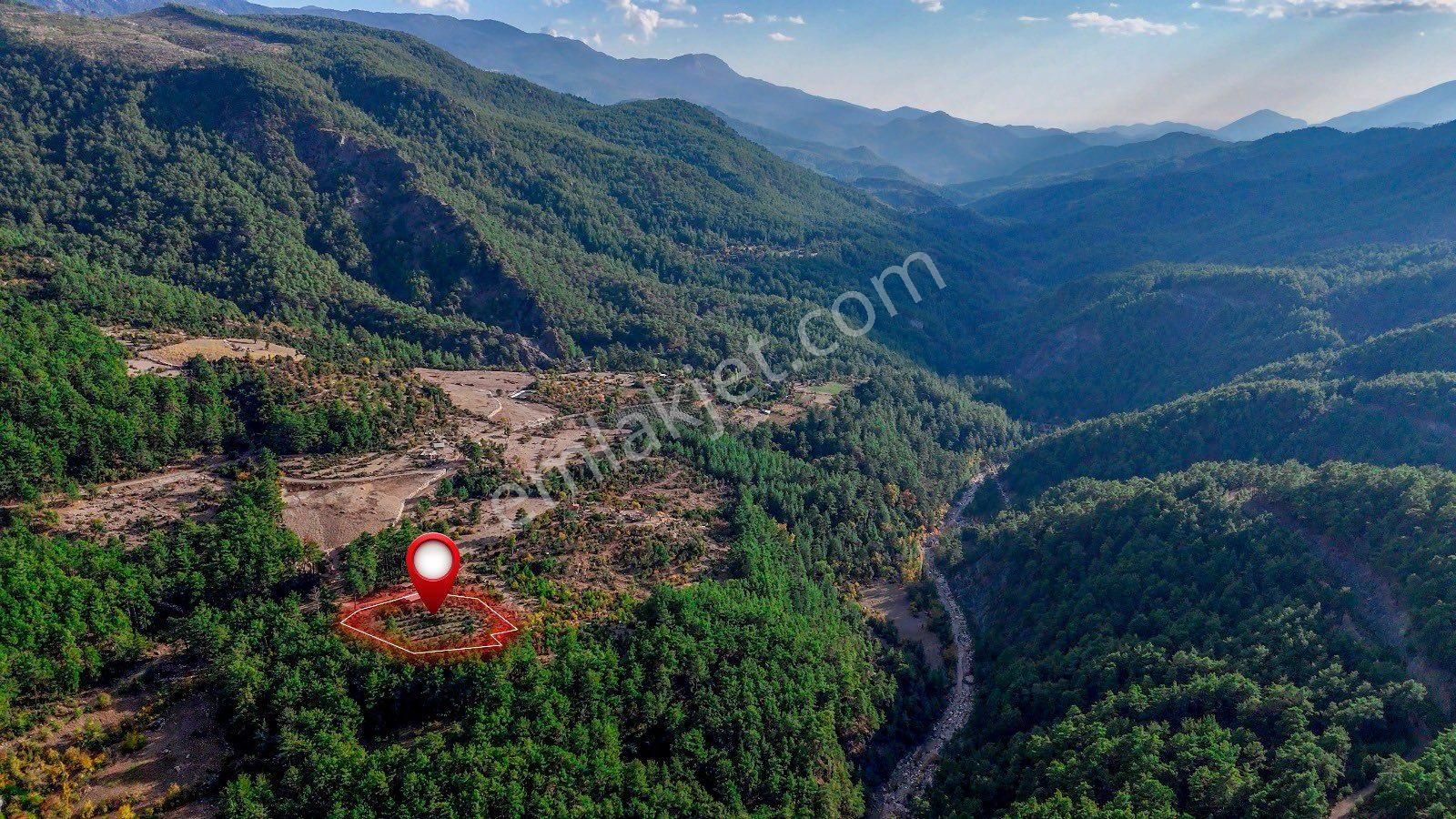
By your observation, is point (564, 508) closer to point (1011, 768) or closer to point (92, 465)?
point (92, 465)

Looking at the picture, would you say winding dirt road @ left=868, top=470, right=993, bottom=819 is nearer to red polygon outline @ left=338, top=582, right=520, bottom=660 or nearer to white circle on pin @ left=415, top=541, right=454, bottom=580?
red polygon outline @ left=338, top=582, right=520, bottom=660

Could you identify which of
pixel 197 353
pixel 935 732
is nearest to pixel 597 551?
pixel 935 732

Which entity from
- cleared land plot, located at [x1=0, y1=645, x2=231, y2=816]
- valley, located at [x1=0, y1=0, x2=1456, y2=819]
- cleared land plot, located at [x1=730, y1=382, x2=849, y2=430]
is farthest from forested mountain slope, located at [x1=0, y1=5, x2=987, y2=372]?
cleared land plot, located at [x1=0, y1=645, x2=231, y2=816]

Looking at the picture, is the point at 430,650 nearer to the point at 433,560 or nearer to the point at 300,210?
the point at 433,560

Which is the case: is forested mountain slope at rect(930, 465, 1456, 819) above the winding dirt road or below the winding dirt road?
above

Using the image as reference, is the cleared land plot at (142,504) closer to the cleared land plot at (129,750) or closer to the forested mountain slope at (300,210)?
the cleared land plot at (129,750)

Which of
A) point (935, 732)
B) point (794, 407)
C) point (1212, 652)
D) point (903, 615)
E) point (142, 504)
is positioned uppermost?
point (794, 407)
